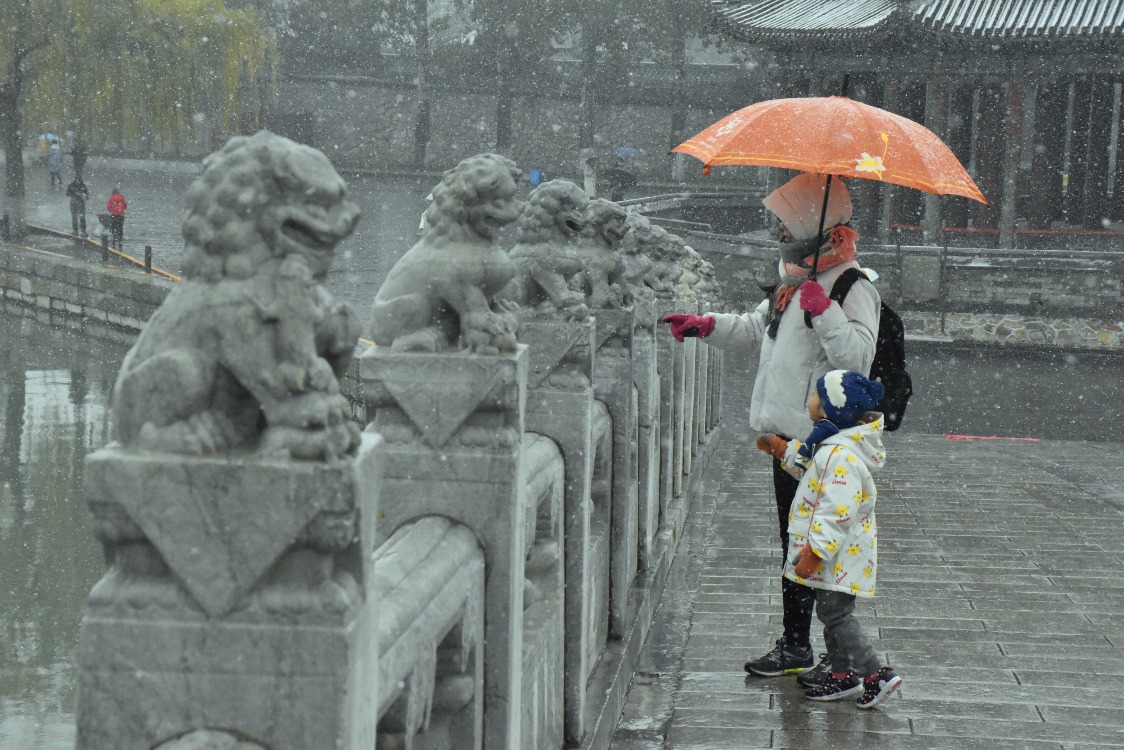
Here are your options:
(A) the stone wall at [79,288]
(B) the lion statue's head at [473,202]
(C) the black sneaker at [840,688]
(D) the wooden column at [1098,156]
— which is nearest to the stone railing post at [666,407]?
(C) the black sneaker at [840,688]

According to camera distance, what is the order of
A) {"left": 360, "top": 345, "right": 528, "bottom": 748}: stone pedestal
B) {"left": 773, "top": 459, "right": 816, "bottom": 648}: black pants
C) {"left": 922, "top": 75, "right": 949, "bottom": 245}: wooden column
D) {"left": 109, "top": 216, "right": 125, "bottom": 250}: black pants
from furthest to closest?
{"left": 109, "top": 216, "right": 125, "bottom": 250}: black pants → {"left": 922, "top": 75, "right": 949, "bottom": 245}: wooden column → {"left": 773, "top": 459, "right": 816, "bottom": 648}: black pants → {"left": 360, "top": 345, "right": 528, "bottom": 748}: stone pedestal

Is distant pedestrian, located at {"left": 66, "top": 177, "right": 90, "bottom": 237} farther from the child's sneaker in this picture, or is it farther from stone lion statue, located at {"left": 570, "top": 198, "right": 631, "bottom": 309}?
the child's sneaker

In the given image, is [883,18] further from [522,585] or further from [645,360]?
[522,585]

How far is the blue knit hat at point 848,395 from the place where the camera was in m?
4.23

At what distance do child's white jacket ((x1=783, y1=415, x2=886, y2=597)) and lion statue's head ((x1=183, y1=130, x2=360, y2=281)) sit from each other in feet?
9.06

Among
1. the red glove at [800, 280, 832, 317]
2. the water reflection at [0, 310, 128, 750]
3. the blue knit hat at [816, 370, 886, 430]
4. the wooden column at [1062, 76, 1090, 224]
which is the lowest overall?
the water reflection at [0, 310, 128, 750]

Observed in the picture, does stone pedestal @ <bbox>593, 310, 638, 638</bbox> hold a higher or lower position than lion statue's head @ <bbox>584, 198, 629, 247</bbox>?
lower

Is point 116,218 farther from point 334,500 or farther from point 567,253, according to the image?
point 334,500

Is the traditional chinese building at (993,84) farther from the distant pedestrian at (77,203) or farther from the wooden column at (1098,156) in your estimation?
the distant pedestrian at (77,203)

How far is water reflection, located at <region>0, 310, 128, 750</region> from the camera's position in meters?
8.63

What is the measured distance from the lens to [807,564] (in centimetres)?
→ 428

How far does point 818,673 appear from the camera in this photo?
4.61m

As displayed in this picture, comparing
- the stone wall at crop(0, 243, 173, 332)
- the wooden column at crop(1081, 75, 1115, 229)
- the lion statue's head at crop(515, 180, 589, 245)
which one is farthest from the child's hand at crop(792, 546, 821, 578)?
the wooden column at crop(1081, 75, 1115, 229)

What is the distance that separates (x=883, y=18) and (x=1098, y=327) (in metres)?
6.01
